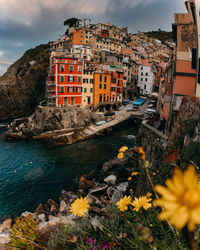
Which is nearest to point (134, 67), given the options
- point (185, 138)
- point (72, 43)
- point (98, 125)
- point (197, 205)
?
point (72, 43)

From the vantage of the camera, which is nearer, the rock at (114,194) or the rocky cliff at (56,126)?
the rock at (114,194)

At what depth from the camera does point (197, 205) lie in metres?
0.67

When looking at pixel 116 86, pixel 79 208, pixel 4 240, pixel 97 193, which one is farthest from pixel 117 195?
pixel 116 86

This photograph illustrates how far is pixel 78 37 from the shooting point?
5403 centimetres

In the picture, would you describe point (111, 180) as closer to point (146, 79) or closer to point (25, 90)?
point (146, 79)

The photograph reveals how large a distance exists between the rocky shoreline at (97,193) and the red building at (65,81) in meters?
22.3

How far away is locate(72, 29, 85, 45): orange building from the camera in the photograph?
176 feet

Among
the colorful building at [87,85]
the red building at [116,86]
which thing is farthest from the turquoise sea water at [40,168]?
the red building at [116,86]

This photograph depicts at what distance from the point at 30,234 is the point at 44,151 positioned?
20427 mm

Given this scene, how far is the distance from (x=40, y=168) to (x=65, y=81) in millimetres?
21658

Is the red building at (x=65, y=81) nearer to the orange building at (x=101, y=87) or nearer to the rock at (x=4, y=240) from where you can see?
the orange building at (x=101, y=87)

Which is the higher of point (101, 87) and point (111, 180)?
point (101, 87)

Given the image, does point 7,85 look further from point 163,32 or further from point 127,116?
point 163,32

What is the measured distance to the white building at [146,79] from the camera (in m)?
52.4
